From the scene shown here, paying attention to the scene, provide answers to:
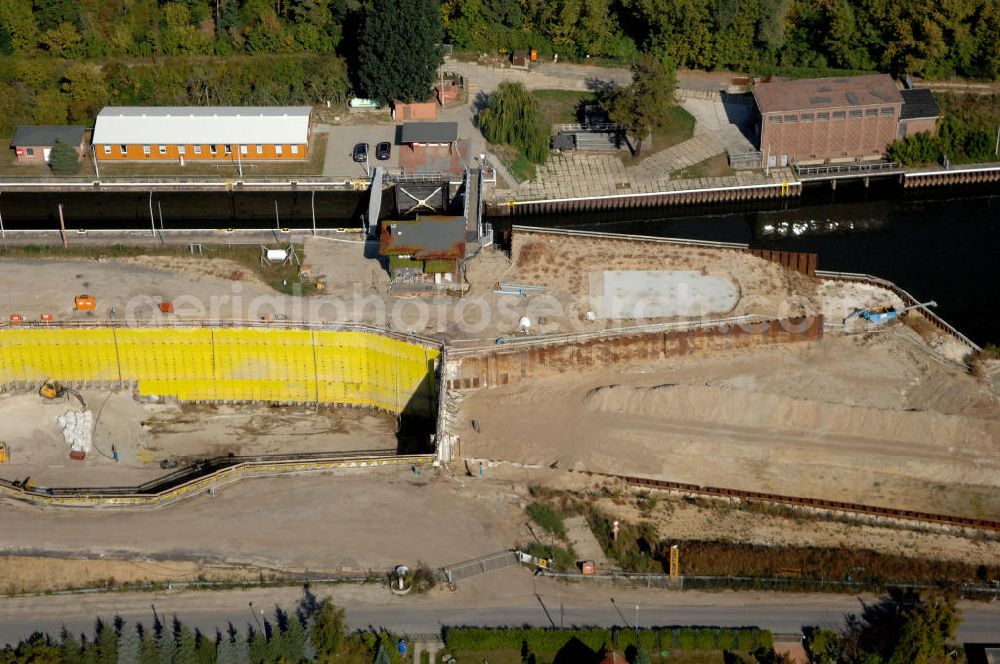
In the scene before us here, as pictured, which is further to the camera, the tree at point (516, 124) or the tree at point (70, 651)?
the tree at point (516, 124)

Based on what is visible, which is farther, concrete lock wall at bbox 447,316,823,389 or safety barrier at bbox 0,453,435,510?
concrete lock wall at bbox 447,316,823,389

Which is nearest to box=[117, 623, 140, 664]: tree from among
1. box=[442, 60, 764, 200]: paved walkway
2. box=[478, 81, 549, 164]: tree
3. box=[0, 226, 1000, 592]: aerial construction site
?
box=[0, 226, 1000, 592]: aerial construction site

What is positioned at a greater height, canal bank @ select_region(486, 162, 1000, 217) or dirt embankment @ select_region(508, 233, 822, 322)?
canal bank @ select_region(486, 162, 1000, 217)

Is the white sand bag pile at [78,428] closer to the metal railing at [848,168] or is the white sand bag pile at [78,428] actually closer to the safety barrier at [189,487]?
the safety barrier at [189,487]

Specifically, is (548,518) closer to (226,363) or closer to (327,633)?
(327,633)

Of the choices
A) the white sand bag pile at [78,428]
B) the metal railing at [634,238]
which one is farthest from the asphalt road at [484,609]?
the metal railing at [634,238]

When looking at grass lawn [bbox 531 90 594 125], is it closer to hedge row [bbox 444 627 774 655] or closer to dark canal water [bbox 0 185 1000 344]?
dark canal water [bbox 0 185 1000 344]

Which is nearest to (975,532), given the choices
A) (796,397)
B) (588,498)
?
(796,397)
